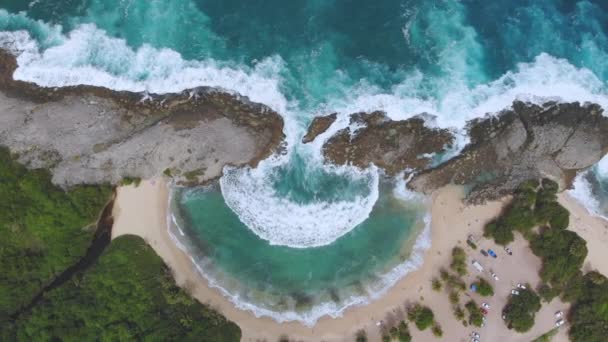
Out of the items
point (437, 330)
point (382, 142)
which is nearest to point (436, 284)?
point (437, 330)

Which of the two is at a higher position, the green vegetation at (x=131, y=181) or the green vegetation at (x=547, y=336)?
the green vegetation at (x=547, y=336)

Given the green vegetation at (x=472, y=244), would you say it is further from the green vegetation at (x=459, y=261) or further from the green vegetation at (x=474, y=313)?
the green vegetation at (x=474, y=313)

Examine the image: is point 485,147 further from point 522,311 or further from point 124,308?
point 124,308

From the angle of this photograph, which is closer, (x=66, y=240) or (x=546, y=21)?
(x=66, y=240)

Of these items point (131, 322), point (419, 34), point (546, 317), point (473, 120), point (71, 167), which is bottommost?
point (131, 322)

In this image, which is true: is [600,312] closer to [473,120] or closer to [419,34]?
[473,120]

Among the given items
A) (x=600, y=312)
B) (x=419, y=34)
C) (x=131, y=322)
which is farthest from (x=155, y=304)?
(x=600, y=312)

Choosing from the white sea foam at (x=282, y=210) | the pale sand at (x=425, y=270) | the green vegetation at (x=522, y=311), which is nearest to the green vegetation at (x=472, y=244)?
the pale sand at (x=425, y=270)
